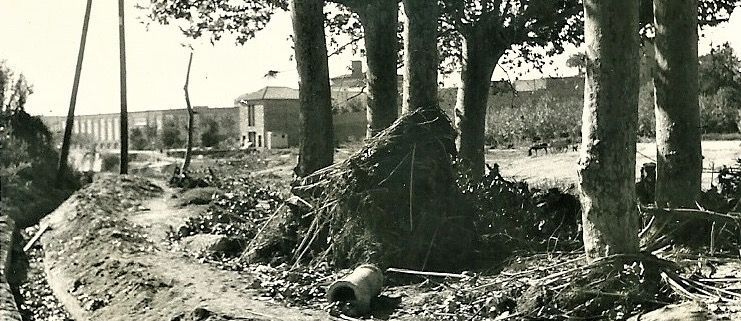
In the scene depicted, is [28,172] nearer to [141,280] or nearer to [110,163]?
[110,163]

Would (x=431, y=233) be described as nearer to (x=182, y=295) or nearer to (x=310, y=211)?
(x=310, y=211)

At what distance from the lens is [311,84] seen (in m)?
14.0

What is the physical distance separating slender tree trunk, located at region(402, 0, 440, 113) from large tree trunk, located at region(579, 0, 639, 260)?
4.40 metres

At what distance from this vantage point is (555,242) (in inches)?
438

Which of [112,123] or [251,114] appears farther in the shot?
[112,123]

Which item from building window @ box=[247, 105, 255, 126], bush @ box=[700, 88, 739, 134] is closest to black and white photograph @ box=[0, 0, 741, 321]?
bush @ box=[700, 88, 739, 134]

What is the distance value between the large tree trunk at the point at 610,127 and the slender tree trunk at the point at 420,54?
4.40 metres

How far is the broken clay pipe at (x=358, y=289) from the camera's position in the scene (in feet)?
30.5

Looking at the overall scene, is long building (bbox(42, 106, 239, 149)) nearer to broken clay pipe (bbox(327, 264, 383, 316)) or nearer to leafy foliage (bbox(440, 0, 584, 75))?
leafy foliage (bbox(440, 0, 584, 75))

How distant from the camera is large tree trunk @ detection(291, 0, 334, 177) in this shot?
14.0m

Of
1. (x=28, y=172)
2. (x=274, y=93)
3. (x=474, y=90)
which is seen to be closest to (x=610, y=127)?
(x=474, y=90)

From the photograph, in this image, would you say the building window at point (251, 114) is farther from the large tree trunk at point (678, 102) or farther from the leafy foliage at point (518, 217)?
the large tree trunk at point (678, 102)

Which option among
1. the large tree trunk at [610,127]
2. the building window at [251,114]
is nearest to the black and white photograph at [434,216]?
the large tree trunk at [610,127]

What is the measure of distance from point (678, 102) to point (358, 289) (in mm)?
4521
